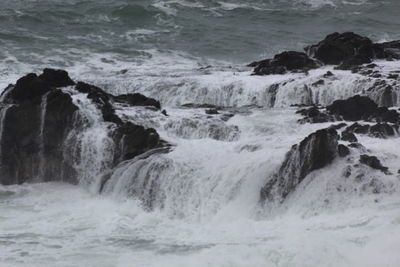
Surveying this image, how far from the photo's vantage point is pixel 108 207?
14.0 meters

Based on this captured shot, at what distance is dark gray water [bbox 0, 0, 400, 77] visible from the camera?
93.8ft

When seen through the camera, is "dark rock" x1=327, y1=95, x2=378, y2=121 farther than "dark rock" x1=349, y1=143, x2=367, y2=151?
Yes

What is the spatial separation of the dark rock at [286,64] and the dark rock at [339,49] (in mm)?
520

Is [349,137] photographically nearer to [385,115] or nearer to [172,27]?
[385,115]

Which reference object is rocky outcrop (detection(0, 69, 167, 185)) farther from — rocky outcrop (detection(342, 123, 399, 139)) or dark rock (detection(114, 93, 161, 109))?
rocky outcrop (detection(342, 123, 399, 139))

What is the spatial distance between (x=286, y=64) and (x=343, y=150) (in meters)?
9.07

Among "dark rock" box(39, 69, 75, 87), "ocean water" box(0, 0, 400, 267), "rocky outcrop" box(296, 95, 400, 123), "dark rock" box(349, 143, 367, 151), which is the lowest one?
"ocean water" box(0, 0, 400, 267)

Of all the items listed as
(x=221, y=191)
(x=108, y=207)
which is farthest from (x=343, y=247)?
(x=108, y=207)

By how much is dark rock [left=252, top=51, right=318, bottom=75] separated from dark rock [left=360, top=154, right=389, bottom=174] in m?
8.72

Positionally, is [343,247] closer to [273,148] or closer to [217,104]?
[273,148]

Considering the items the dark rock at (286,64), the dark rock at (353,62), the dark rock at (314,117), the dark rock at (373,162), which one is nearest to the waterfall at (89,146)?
the dark rock at (314,117)

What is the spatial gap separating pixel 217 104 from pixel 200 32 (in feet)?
41.3

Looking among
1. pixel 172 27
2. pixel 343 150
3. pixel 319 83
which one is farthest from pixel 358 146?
pixel 172 27

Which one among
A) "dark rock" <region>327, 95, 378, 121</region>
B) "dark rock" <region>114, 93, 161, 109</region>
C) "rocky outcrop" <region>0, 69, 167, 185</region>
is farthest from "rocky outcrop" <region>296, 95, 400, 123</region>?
"rocky outcrop" <region>0, 69, 167, 185</region>
